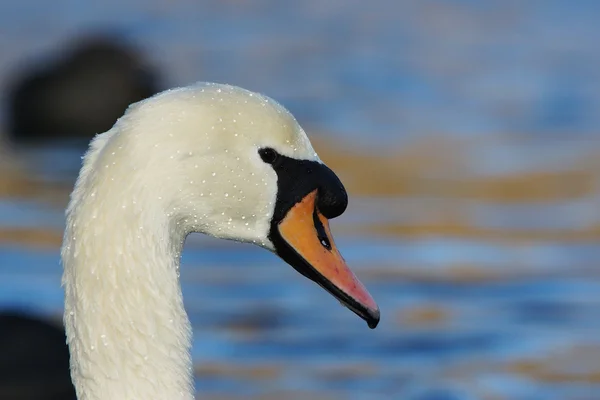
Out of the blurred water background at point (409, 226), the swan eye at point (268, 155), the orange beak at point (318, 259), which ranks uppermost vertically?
the blurred water background at point (409, 226)

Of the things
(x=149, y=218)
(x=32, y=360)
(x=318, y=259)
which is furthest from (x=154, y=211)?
(x=32, y=360)

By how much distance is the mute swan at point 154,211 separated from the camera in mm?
4500

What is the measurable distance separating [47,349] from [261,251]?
4399 millimetres

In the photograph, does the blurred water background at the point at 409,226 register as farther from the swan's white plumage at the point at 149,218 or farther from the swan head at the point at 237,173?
the swan's white plumage at the point at 149,218

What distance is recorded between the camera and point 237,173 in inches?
186

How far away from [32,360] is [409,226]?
5352 millimetres

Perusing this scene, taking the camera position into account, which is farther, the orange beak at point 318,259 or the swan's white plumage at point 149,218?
the orange beak at point 318,259

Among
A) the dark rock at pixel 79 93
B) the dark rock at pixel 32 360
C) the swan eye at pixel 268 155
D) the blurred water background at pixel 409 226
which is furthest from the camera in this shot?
the dark rock at pixel 79 93

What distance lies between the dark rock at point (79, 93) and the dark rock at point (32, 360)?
9.74 m

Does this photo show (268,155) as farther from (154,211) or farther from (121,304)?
(121,304)

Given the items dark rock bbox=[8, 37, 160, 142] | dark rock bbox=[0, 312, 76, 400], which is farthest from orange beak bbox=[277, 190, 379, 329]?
dark rock bbox=[8, 37, 160, 142]

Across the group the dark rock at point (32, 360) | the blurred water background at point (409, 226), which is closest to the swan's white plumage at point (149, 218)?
the dark rock at point (32, 360)

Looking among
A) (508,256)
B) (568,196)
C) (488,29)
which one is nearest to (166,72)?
(488,29)

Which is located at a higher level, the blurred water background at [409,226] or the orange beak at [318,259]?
the blurred water background at [409,226]
